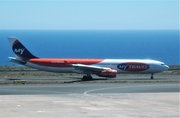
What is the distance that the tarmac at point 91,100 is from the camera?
117 ft

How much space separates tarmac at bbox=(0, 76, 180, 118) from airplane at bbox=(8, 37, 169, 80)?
8.58 metres

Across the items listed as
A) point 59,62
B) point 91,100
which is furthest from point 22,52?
point 91,100

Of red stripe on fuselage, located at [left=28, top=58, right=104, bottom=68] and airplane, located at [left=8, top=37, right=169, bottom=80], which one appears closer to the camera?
airplane, located at [left=8, top=37, right=169, bottom=80]

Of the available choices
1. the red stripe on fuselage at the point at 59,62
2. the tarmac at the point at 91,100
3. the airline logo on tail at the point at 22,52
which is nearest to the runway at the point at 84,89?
the tarmac at the point at 91,100

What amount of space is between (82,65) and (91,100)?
24.6 metres

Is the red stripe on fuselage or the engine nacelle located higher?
the red stripe on fuselage

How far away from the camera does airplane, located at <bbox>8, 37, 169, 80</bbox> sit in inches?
2685

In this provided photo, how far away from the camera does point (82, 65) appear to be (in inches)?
2670

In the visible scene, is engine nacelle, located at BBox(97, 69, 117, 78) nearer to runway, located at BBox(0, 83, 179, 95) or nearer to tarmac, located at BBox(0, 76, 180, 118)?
tarmac, located at BBox(0, 76, 180, 118)

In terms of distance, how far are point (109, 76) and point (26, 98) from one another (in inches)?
967

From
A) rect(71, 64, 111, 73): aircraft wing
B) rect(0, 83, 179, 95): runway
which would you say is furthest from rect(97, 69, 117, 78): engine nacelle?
rect(0, 83, 179, 95): runway

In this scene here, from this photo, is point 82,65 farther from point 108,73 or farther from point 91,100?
point 91,100

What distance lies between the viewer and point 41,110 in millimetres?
36875

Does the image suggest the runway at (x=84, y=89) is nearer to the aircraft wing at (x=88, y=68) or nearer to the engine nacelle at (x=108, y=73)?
the engine nacelle at (x=108, y=73)
